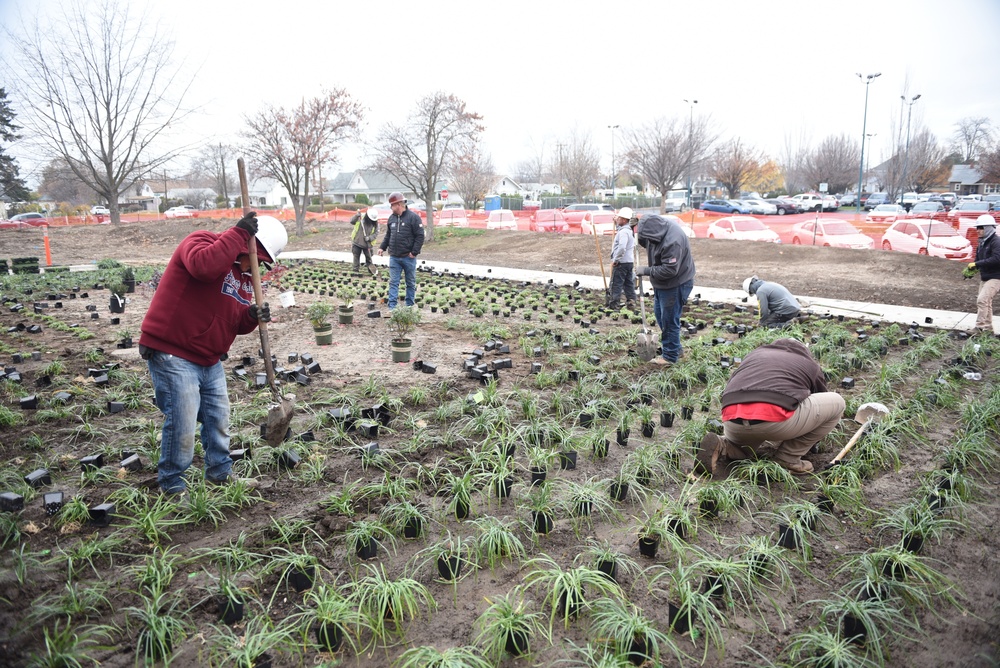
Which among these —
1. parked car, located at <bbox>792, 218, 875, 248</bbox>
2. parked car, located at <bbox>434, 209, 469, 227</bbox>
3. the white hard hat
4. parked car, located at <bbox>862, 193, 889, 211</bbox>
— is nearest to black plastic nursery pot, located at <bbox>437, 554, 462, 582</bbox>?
the white hard hat

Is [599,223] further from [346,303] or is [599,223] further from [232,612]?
[232,612]

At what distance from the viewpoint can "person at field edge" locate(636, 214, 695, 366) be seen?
6.55m

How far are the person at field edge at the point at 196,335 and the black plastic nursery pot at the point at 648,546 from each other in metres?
2.63

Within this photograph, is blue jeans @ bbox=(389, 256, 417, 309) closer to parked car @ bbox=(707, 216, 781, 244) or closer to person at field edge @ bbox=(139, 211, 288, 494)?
person at field edge @ bbox=(139, 211, 288, 494)

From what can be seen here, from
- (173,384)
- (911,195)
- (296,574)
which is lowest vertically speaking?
(296,574)

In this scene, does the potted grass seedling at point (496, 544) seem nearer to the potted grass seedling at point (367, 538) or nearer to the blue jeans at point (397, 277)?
the potted grass seedling at point (367, 538)

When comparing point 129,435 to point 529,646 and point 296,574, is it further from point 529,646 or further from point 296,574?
point 529,646

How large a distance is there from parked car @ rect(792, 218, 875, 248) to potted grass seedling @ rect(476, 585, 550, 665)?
63.3 feet

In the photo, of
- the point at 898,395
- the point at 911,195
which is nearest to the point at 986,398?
the point at 898,395

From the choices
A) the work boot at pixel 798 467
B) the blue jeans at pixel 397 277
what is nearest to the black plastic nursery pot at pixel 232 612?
the work boot at pixel 798 467

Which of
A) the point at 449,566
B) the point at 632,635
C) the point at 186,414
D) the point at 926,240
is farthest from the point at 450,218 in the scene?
the point at 632,635

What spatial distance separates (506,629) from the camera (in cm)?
250

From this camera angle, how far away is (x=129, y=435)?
4.75 metres

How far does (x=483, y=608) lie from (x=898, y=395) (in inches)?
189
